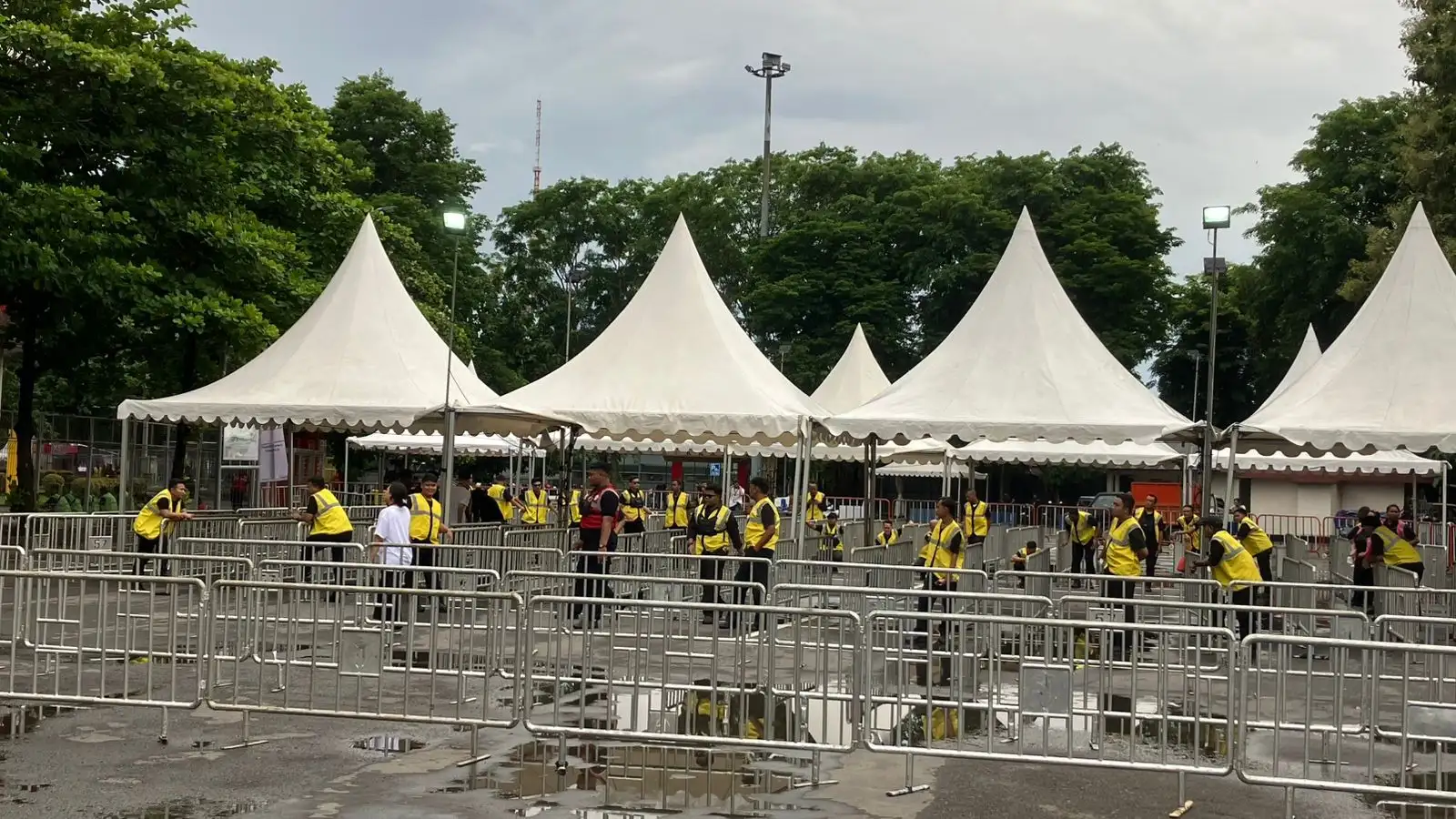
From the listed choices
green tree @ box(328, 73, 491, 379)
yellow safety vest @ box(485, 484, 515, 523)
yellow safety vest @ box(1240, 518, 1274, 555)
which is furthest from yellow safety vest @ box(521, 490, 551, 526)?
green tree @ box(328, 73, 491, 379)

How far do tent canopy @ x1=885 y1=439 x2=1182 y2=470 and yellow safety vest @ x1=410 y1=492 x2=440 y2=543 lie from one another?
13362 mm

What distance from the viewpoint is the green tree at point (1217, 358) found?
60625 millimetres

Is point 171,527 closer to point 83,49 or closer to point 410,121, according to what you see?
point 83,49

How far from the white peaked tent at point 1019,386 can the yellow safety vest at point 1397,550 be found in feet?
11.3

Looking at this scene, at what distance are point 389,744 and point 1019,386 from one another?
35.8ft

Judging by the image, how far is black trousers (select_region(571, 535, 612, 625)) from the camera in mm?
10062

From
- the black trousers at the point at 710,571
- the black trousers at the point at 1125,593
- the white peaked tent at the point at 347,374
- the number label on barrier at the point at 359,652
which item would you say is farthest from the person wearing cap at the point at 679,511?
the number label on barrier at the point at 359,652

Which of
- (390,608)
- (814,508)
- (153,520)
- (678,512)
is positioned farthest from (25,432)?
(390,608)

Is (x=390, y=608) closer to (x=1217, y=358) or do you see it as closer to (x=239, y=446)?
(x=239, y=446)

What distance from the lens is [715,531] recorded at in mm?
18438

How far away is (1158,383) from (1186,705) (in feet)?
194

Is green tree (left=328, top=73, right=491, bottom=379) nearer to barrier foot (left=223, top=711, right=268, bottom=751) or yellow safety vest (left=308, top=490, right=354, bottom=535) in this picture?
yellow safety vest (left=308, top=490, right=354, bottom=535)

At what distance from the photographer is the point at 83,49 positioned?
2503 cm

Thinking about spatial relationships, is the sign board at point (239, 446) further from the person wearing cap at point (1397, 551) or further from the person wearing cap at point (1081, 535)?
the person wearing cap at point (1397, 551)
